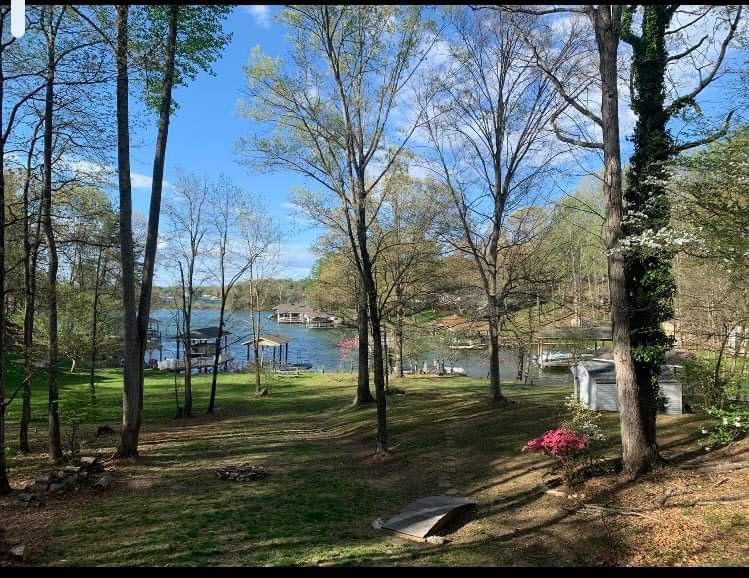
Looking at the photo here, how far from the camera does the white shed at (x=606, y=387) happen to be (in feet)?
34.2

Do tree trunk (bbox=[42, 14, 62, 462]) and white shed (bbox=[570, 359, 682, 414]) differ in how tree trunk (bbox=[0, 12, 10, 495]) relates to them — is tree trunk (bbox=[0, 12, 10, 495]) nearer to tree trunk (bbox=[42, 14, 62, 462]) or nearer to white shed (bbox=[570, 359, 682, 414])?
tree trunk (bbox=[42, 14, 62, 462])

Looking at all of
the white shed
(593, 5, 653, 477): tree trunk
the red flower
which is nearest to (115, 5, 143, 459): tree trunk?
the red flower

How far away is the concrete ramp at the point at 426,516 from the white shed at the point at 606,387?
5930 mm

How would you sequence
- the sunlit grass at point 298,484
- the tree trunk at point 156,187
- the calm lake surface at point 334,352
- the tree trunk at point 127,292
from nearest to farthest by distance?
the sunlit grass at point 298,484
the tree trunk at point 127,292
the tree trunk at point 156,187
the calm lake surface at point 334,352

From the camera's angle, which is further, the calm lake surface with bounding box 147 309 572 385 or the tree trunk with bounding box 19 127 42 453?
the calm lake surface with bounding box 147 309 572 385

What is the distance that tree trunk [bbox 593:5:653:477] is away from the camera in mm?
6551

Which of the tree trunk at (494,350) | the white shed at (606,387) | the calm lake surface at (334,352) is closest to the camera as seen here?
the white shed at (606,387)

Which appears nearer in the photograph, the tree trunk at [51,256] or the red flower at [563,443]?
the red flower at [563,443]

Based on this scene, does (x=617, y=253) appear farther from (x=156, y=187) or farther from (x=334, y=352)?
(x=334, y=352)

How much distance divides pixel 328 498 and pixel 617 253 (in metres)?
5.50

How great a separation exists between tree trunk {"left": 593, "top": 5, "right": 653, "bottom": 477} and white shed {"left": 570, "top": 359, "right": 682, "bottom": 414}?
4.34 metres

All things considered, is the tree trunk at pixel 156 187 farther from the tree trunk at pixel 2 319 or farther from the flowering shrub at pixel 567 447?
the flowering shrub at pixel 567 447

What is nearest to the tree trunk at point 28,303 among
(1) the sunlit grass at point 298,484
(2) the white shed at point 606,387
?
(1) the sunlit grass at point 298,484
